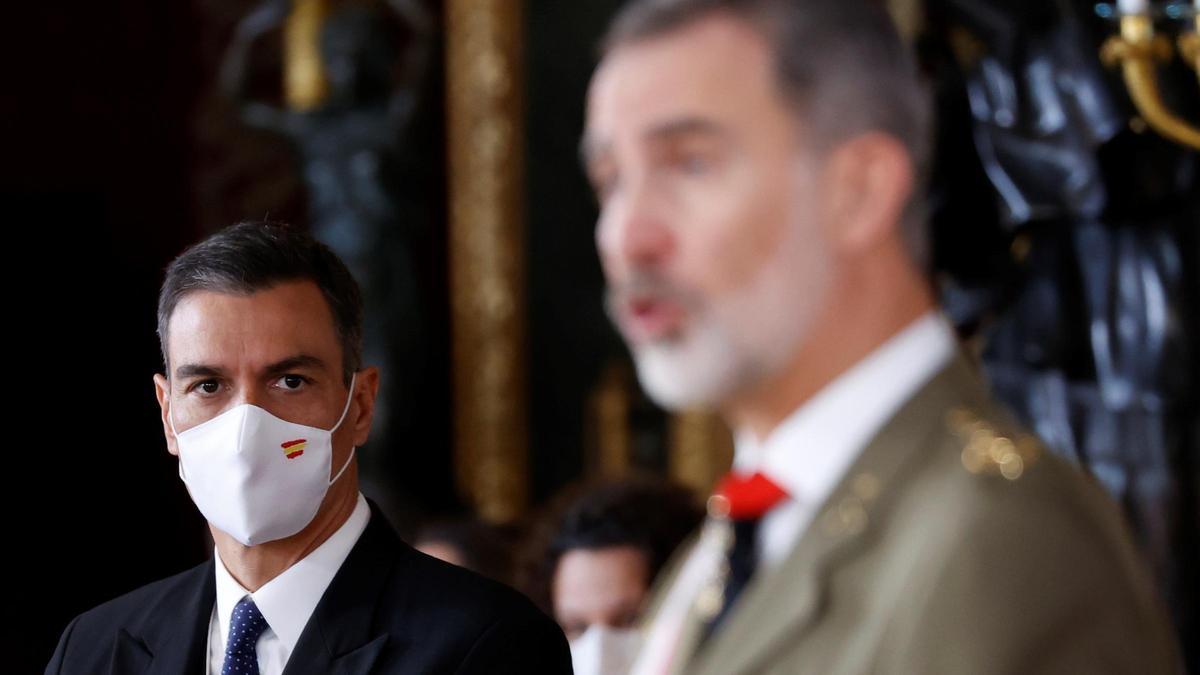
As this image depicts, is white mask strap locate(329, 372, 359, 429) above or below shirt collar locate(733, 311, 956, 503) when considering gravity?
below

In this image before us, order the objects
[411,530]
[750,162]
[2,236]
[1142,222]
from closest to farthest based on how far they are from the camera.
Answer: [750,162] < [1142,222] < [411,530] < [2,236]

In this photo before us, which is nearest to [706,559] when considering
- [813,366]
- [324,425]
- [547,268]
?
[813,366]

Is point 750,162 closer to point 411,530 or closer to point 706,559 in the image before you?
point 706,559

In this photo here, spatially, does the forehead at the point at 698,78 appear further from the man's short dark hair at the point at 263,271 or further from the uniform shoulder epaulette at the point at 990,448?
the man's short dark hair at the point at 263,271

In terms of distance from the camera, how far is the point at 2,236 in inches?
362

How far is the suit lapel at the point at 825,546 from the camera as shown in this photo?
1.30m

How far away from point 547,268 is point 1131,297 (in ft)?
14.7

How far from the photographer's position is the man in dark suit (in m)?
2.04

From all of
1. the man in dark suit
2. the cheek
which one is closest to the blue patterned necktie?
the man in dark suit

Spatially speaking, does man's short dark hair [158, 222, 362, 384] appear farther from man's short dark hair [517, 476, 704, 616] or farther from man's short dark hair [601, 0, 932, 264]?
man's short dark hair [517, 476, 704, 616]

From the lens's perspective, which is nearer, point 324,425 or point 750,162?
point 750,162

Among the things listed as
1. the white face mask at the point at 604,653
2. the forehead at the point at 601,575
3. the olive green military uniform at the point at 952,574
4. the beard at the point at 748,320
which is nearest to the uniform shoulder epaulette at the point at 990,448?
the olive green military uniform at the point at 952,574

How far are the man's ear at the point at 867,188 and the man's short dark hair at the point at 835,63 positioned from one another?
11 millimetres

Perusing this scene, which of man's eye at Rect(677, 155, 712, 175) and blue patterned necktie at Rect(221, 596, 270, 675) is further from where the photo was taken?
blue patterned necktie at Rect(221, 596, 270, 675)
